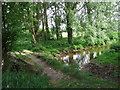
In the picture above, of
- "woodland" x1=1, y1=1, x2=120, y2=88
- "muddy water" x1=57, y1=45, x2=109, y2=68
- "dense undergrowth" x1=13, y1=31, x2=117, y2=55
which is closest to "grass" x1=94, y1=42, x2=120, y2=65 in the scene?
"woodland" x1=1, y1=1, x2=120, y2=88

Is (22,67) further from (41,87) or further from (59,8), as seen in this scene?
(59,8)

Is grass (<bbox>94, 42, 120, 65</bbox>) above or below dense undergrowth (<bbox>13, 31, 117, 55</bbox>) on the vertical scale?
below

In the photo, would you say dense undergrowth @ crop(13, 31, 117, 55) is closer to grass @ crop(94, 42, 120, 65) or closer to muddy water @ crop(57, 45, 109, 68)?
muddy water @ crop(57, 45, 109, 68)

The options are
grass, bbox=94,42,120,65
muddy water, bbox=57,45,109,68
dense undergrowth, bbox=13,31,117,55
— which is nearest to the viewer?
dense undergrowth, bbox=13,31,117,55

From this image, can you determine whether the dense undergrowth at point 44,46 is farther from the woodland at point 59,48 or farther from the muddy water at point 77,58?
the muddy water at point 77,58

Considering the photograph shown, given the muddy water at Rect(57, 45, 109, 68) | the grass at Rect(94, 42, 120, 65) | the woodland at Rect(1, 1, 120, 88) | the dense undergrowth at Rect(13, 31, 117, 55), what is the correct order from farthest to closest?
1. the muddy water at Rect(57, 45, 109, 68)
2. the grass at Rect(94, 42, 120, 65)
3. the dense undergrowth at Rect(13, 31, 117, 55)
4. the woodland at Rect(1, 1, 120, 88)

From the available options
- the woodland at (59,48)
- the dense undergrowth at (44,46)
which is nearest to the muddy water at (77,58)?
the woodland at (59,48)

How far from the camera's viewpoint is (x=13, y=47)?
19.4 feet

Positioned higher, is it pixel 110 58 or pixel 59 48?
pixel 59 48

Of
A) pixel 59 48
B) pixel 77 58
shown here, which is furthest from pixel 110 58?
pixel 59 48

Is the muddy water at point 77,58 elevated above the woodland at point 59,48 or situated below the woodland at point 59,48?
below

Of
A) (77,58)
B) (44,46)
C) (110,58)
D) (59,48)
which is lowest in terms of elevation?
(77,58)

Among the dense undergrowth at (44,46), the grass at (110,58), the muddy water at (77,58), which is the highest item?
the dense undergrowth at (44,46)

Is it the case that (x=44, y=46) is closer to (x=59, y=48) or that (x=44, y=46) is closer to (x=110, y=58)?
(x=59, y=48)
